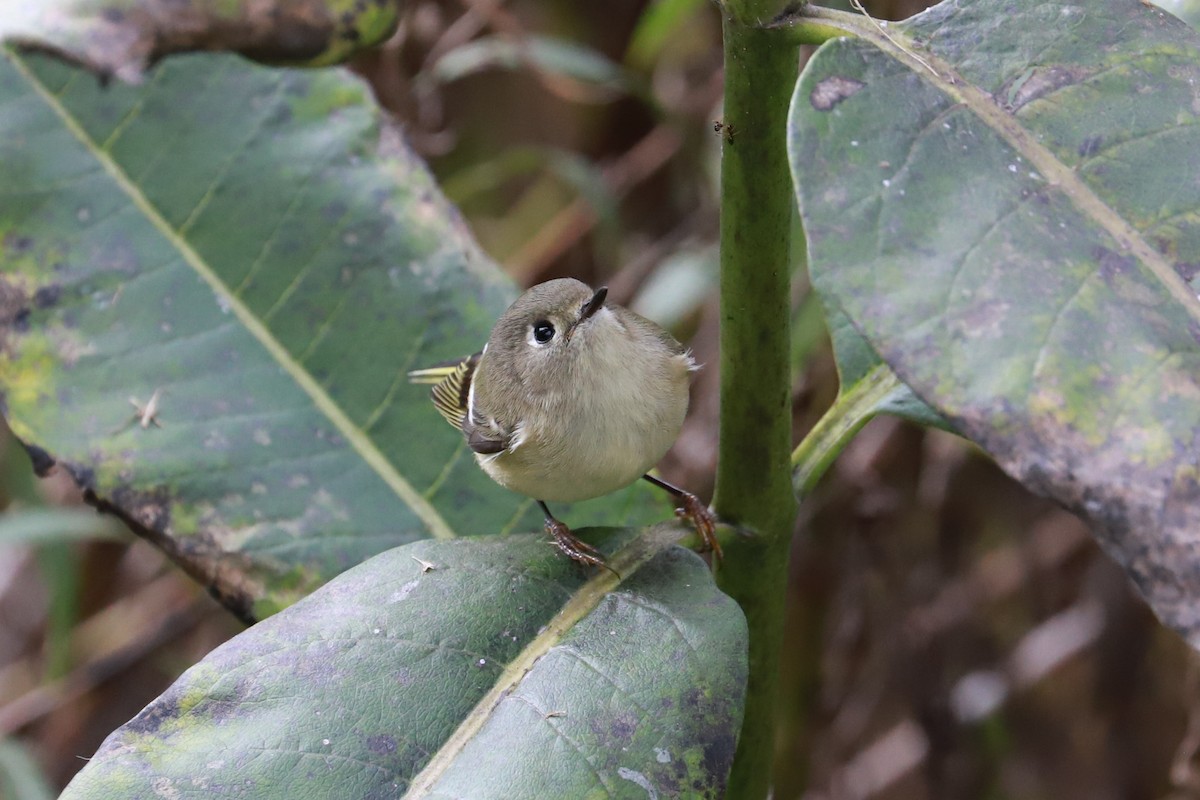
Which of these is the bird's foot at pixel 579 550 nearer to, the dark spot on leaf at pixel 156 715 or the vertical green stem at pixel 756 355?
the vertical green stem at pixel 756 355

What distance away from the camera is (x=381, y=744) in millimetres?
1069

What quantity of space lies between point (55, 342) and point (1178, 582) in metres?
1.50

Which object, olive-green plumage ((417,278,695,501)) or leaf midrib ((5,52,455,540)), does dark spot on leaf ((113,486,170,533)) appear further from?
olive-green plumage ((417,278,695,501))

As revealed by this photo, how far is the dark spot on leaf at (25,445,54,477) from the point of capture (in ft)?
5.23

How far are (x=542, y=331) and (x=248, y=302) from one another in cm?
46

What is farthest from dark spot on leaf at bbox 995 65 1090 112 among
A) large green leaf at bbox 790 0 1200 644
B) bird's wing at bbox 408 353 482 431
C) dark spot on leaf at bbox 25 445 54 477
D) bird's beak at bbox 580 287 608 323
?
A: dark spot on leaf at bbox 25 445 54 477

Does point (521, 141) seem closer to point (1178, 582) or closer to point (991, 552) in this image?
point (991, 552)

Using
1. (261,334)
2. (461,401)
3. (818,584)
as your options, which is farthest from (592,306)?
(818,584)

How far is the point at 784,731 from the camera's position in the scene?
2564mm

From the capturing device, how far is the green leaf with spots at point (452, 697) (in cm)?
103

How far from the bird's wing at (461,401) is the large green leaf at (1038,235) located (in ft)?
2.95

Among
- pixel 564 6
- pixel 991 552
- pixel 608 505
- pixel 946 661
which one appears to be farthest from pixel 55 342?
pixel 564 6

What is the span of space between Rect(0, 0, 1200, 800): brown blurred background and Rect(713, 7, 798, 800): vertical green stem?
92 cm

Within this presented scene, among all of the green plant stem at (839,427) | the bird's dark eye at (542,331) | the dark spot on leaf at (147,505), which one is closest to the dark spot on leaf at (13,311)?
the dark spot on leaf at (147,505)
